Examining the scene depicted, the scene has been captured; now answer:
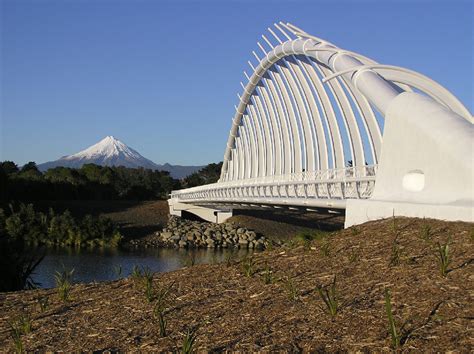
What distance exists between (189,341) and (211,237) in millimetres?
40483

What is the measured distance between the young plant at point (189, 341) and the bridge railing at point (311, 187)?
11.5m

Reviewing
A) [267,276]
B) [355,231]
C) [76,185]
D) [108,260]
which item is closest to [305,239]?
[355,231]

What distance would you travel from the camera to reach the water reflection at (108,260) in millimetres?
26938

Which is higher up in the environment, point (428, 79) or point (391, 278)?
point (428, 79)

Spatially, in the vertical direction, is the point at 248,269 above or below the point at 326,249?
below

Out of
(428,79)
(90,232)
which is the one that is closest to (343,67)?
(428,79)

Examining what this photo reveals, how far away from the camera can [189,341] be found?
17.8ft

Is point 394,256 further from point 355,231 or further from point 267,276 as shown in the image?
point 355,231

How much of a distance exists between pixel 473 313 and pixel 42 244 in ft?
131

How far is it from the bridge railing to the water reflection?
334cm

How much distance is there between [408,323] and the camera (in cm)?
537

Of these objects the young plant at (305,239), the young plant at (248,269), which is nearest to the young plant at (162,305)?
the young plant at (248,269)

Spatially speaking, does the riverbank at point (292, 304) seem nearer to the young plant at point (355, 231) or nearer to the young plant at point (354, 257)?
the young plant at point (354, 257)

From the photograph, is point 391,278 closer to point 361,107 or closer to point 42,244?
point 361,107
